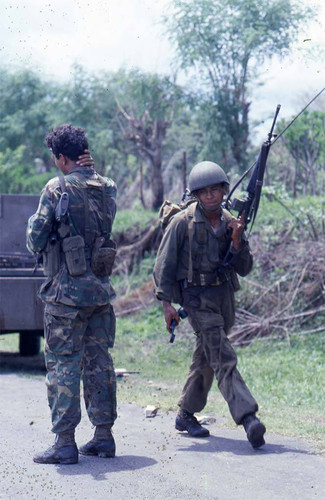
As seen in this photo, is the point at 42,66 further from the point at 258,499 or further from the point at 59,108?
the point at 258,499

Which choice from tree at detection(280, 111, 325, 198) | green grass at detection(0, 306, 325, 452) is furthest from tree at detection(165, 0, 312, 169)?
green grass at detection(0, 306, 325, 452)

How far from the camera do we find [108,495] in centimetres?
477

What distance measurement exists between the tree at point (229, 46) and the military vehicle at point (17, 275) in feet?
28.3

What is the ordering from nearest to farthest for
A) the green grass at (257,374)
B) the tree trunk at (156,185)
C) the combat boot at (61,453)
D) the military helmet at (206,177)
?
the combat boot at (61,453) → the military helmet at (206,177) → the green grass at (257,374) → the tree trunk at (156,185)

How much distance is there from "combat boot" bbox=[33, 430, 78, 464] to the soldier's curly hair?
6.12 feet

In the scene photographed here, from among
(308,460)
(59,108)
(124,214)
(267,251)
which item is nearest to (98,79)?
(59,108)

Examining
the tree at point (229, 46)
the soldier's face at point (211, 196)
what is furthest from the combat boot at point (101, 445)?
the tree at point (229, 46)

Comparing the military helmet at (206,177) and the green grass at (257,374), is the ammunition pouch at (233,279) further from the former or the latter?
the green grass at (257,374)

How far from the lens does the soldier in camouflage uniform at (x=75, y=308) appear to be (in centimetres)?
566

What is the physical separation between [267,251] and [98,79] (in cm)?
1681

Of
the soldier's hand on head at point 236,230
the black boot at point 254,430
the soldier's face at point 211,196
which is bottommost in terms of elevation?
the black boot at point 254,430

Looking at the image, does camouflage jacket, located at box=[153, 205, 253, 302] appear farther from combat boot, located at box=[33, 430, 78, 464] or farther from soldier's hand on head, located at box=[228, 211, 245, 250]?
combat boot, located at box=[33, 430, 78, 464]

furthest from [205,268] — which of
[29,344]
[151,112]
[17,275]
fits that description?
[151,112]

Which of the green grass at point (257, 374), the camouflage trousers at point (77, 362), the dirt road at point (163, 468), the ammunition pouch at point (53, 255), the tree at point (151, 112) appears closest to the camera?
the dirt road at point (163, 468)
